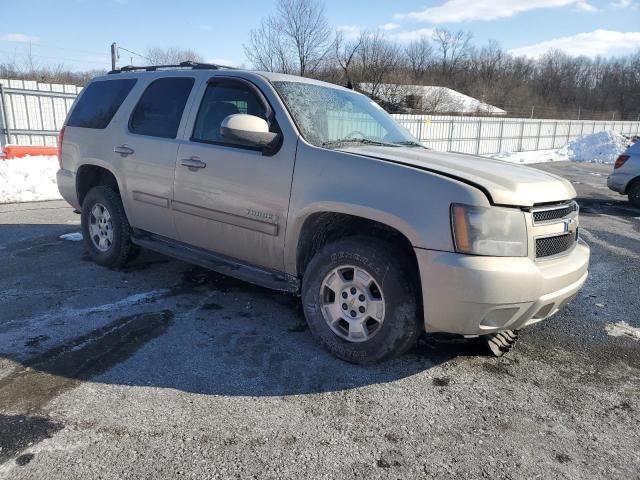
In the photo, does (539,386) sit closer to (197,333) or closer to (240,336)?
(240,336)

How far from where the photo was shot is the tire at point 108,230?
16.2ft

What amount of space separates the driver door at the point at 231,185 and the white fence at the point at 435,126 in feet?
2.11

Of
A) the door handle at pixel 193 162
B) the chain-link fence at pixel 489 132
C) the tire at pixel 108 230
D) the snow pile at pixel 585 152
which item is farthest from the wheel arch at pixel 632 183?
the snow pile at pixel 585 152

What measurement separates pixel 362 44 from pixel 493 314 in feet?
108

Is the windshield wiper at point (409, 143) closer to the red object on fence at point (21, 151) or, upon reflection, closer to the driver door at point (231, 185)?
the driver door at point (231, 185)

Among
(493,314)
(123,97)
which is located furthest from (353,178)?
(123,97)

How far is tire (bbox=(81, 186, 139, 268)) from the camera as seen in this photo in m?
4.93

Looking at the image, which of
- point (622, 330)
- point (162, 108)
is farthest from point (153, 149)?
point (622, 330)

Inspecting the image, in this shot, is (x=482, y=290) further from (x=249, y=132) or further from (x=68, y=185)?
(x=68, y=185)

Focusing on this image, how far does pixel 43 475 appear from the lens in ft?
7.14

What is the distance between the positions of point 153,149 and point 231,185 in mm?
1097

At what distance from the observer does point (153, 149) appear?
436cm

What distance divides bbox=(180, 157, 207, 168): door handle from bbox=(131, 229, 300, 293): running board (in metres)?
0.73

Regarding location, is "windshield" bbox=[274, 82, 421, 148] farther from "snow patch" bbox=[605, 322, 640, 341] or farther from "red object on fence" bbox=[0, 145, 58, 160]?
"red object on fence" bbox=[0, 145, 58, 160]
